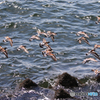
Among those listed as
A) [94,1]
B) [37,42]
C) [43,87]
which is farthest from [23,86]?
[94,1]

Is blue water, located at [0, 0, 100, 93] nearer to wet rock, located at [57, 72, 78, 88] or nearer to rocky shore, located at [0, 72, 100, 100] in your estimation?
rocky shore, located at [0, 72, 100, 100]

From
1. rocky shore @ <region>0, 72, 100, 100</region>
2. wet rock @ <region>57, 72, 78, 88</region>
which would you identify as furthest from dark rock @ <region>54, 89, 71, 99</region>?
wet rock @ <region>57, 72, 78, 88</region>

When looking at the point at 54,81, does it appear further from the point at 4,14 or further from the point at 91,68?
the point at 4,14

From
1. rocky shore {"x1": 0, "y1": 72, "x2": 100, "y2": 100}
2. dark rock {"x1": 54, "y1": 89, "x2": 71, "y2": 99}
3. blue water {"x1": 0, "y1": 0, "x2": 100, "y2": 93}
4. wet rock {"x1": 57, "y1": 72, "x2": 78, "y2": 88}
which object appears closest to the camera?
dark rock {"x1": 54, "y1": 89, "x2": 71, "y2": 99}

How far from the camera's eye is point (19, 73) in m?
11.7

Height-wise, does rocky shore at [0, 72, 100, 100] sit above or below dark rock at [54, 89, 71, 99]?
below

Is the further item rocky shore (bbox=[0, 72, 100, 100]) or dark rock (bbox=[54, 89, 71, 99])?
rocky shore (bbox=[0, 72, 100, 100])

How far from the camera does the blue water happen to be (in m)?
11.8

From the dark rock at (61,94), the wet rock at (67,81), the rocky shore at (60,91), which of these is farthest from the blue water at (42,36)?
the dark rock at (61,94)

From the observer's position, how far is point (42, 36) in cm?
1530

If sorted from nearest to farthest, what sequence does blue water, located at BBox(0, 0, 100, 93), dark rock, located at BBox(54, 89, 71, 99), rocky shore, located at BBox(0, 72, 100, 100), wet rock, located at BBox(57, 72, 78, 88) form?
dark rock, located at BBox(54, 89, 71, 99)
rocky shore, located at BBox(0, 72, 100, 100)
wet rock, located at BBox(57, 72, 78, 88)
blue water, located at BBox(0, 0, 100, 93)

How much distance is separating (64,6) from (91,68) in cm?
945

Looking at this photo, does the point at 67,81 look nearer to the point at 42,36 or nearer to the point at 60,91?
the point at 60,91

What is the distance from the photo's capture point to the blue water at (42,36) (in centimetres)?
1179
